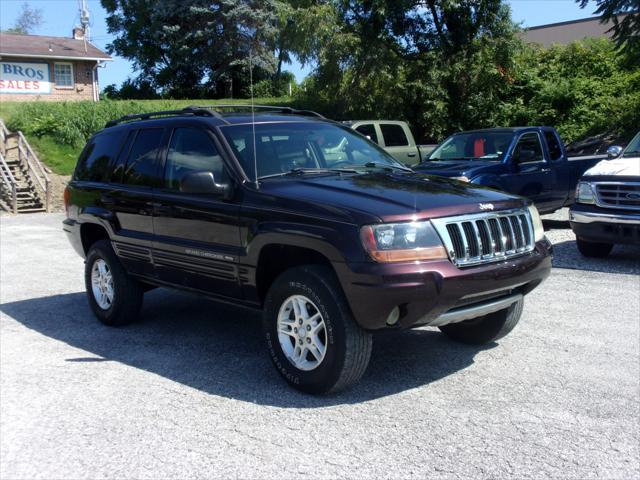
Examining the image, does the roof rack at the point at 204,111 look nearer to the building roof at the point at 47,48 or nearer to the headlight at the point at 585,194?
the headlight at the point at 585,194

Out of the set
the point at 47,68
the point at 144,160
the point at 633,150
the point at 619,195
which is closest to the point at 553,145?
the point at 633,150

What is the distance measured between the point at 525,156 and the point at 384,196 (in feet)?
23.1

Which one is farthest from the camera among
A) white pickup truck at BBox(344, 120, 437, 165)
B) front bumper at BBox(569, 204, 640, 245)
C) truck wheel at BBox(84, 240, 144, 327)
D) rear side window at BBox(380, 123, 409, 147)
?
rear side window at BBox(380, 123, 409, 147)

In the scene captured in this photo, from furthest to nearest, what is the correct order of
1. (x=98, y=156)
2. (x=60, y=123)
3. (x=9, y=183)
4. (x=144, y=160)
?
(x=60, y=123) → (x=9, y=183) → (x=98, y=156) → (x=144, y=160)

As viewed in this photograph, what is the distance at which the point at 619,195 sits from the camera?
8688mm

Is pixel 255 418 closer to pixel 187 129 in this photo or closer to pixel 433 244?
pixel 433 244

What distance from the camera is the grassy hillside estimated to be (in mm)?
25750

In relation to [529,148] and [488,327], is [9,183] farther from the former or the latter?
[488,327]

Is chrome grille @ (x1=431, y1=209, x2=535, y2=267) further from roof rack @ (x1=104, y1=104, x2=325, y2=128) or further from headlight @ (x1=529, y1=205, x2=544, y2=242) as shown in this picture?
roof rack @ (x1=104, y1=104, x2=325, y2=128)

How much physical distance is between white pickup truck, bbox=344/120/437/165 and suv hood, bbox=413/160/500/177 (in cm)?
440

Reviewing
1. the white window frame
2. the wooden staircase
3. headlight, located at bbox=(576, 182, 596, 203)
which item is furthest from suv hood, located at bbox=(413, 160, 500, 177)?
the white window frame

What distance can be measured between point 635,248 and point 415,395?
7.17 metres

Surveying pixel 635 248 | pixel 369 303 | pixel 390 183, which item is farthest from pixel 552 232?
pixel 369 303

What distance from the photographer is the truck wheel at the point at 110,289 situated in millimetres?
6406
